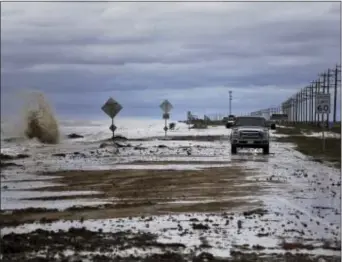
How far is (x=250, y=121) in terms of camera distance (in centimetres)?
3631

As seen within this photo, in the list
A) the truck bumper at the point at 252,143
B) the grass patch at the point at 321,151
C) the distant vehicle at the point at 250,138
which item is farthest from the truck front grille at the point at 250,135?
the grass patch at the point at 321,151

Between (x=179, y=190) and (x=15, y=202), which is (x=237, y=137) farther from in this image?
(x=15, y=202)

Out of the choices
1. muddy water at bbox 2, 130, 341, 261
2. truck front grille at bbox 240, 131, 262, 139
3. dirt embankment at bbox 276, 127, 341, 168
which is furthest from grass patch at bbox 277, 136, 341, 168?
muddy water at bbox 2, 130, 341, 261

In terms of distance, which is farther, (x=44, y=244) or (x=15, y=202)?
(x=15, y=202)

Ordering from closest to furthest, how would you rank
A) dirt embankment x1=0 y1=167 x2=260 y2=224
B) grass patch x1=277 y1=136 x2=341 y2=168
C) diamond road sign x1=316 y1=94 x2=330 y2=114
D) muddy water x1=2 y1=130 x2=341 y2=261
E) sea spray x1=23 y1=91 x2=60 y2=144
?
muddy water x1=2 y1=130 x2=341 y2=261 → dirt embankment x1=0 y1=167 x2=260 y2=224 → grass patch x1=277 y1=136 x2=341 y2=168 → diamond road sign x1=316 y1=94 x2=330 y2=114 → sea spray x1=23 y1=91 x2=60 y2=144

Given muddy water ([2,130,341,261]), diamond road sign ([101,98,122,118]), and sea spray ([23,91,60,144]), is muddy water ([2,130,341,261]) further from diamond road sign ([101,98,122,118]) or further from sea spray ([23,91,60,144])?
sea spray ([23,91,60,144])

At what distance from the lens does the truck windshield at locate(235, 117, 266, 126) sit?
1415 inches

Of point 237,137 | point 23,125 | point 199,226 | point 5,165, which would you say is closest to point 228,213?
point 199,226

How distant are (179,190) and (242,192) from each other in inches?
58.6

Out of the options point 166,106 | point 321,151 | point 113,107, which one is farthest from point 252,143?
point 166,106

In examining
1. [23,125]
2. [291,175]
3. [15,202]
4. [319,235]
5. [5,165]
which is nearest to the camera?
[319,235]

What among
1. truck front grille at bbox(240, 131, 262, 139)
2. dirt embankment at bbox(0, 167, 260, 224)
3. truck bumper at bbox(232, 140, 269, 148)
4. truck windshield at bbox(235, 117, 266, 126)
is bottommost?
dirt embankment at bbox(0, 167, 260, 224)

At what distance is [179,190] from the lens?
1633cm

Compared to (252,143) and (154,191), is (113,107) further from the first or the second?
(154,191)
